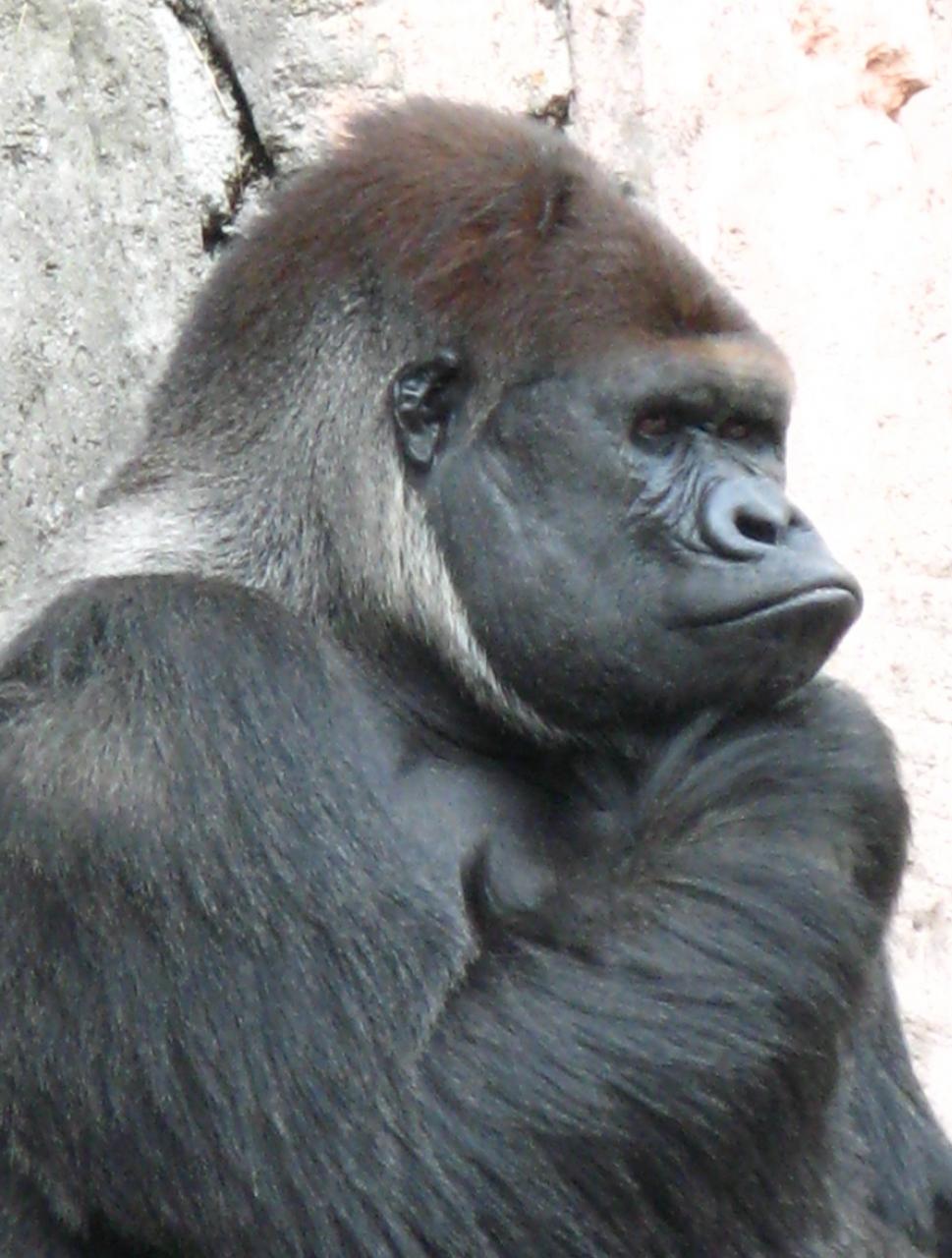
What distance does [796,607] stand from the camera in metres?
2.78

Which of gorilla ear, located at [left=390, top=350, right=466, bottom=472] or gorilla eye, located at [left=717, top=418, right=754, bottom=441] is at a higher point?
gorilla eye, located at [left=717, top=418, right=754, bottom=441]

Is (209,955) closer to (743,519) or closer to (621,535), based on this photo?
(621,535)

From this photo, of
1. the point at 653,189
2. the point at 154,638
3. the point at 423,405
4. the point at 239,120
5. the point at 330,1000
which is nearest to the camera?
the point at 330,1000

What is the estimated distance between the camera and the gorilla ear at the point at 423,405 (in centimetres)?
296

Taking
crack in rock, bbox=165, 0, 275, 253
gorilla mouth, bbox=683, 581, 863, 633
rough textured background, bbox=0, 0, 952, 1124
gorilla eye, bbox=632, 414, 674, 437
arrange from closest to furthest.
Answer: gorilla mouth, bbox=683, 581, 863, 633, gorilla eye, bbox=632, 414, 674, 437, rough textured background, bbox=0, 0, 952, 1124, crack in rock, bbox=165, 0, 275, 253

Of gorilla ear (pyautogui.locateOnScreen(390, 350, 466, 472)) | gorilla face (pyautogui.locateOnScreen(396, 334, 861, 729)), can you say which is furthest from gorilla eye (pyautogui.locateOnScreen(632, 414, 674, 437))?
gorilla ear (pyautogui.locateOnScreen(390, 350, 466, 472))

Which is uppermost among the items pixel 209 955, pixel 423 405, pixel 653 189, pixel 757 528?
pixel 757 528

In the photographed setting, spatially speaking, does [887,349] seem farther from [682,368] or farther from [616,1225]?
[616,1225]

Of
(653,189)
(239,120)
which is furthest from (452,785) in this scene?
(653,189)

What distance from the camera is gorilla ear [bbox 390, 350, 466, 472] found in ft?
9.73

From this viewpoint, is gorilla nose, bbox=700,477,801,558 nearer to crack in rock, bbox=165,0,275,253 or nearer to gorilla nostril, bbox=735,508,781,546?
gorilla nostril, bbox=735,508,781,546

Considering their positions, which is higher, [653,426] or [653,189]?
[653,426]

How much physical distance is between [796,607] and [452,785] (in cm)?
49

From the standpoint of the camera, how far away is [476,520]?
115 inches
